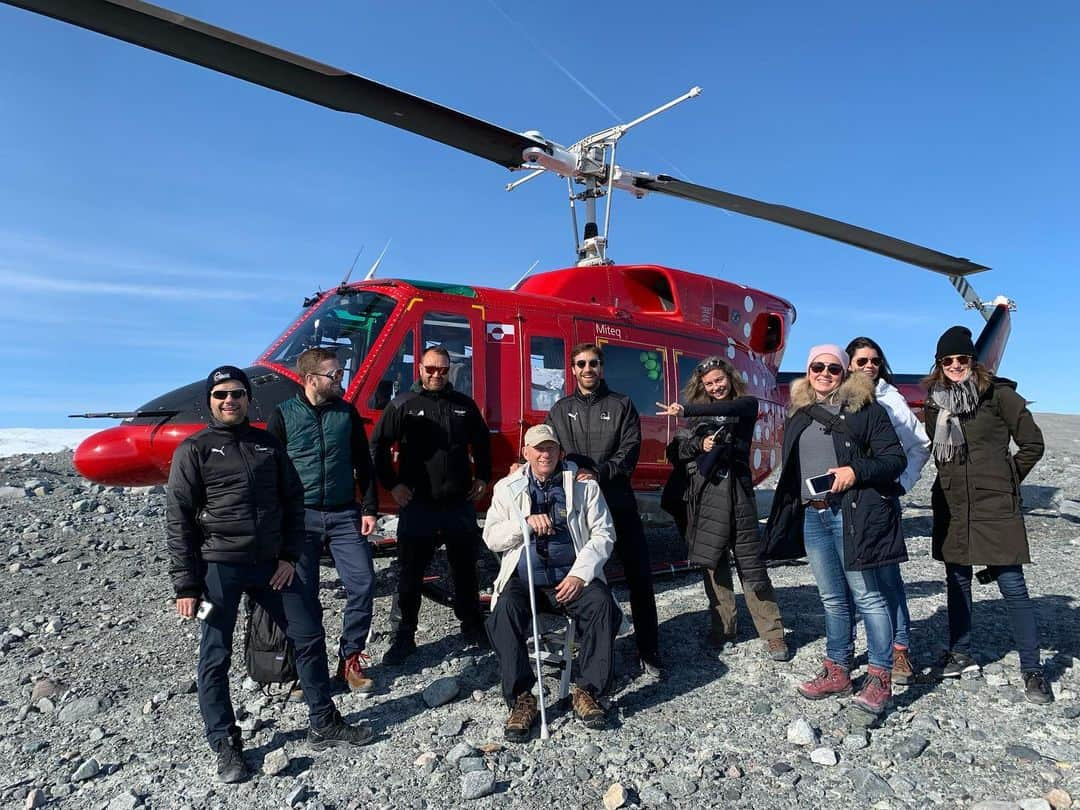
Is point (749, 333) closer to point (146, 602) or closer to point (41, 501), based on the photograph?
point (146, 602)

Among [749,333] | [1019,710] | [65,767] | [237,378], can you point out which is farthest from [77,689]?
[749,333]

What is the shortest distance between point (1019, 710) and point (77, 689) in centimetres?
530

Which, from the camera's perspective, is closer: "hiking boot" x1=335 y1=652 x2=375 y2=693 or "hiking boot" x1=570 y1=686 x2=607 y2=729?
"hiking boot" x1=570 y1=686 x2=607 y2=729

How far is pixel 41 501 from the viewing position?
10.4m

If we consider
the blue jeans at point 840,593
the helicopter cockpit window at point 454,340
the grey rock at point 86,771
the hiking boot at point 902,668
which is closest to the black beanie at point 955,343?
the blue jeans at point 840,593

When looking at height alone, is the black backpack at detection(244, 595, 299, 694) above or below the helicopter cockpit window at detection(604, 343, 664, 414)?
below

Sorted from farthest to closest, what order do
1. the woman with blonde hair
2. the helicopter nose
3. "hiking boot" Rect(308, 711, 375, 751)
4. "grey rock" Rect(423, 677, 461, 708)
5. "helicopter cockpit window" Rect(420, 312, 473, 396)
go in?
"helicopter cockpit window" Rect(420, 312, 473, 396) < the helicopter nose < the woman with blonde hair < "grey rock" Rect(423, 677, 461, 708) < "hiking boot" Rect(308, 711, 375, 751)

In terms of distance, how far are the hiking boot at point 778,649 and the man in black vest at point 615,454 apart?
73cm

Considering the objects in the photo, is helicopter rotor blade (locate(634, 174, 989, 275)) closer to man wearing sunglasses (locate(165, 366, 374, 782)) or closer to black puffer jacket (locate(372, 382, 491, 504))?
black puffer jacket (locate(372, 382, 491, 504))

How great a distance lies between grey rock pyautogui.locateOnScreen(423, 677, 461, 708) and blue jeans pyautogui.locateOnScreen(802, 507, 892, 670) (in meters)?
2.13

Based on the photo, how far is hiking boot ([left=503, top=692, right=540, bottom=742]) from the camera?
371cm

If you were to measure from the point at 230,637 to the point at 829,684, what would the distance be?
3167 mm

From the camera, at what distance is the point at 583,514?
14.2 feet

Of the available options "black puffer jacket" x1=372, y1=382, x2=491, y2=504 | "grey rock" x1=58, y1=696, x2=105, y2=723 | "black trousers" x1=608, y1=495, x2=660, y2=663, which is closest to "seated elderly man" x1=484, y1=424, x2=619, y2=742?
"black trousers" x1=608, y1=495, x2=660, y2=663
